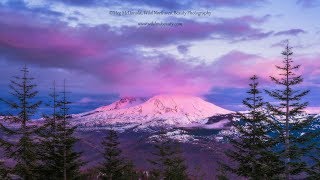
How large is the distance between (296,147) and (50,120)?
1905 centimetres

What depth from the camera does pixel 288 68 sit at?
108ft

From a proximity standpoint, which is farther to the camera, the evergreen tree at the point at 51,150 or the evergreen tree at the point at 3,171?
the evergreen tree at the point at 51,150

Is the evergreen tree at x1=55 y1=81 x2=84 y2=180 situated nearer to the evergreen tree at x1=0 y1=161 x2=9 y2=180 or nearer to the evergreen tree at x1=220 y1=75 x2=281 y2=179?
the evergreen tree at x1=0 y1=161 x2=9 y2=180

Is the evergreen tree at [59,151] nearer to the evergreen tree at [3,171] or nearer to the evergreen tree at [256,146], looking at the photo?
the evergreen tree at [3,171]

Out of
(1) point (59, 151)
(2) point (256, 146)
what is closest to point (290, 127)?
(2) point (256, 146)

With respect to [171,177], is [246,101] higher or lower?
higher

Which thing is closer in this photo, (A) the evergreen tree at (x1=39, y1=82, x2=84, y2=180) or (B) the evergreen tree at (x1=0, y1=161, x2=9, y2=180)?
(B) the evergreen tree at (x1=0, y1=161, x2=9, y2=180)

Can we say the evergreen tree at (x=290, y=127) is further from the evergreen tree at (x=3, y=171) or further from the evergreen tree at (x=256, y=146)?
the evergreen tree at (x=3, y=171)

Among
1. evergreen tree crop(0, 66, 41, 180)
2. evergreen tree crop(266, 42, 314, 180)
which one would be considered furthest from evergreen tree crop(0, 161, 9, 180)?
evergreen tree crop(266, 42, 314, 180)

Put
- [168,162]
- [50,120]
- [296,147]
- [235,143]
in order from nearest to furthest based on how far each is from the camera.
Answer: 1. [296,147]
2. [235,143]
3. [50,120]
4. [168,162]

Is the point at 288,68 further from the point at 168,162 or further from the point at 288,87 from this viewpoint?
the point at 168,162

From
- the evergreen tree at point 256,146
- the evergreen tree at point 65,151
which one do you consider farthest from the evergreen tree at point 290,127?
the evergreen tree at point 65,151

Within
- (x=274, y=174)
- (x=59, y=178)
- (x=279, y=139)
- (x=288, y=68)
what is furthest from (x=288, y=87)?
(x=59, y=178)

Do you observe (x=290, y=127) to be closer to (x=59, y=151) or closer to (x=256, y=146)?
(x=256, y=146)
